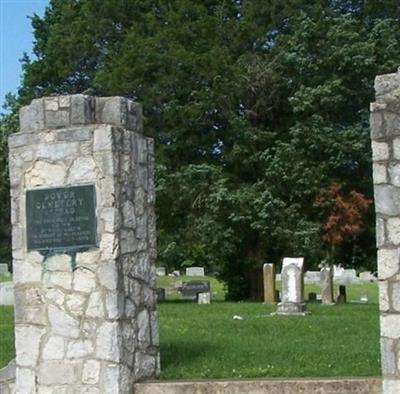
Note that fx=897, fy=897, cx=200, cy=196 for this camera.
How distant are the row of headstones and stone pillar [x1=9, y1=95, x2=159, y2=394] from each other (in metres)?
8.92

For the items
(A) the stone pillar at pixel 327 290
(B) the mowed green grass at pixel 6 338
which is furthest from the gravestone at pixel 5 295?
(A) the stone pillar at pixel 327 290

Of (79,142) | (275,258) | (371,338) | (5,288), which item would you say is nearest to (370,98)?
(275,258)

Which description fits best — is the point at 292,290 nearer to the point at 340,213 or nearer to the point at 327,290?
the point at 327,290

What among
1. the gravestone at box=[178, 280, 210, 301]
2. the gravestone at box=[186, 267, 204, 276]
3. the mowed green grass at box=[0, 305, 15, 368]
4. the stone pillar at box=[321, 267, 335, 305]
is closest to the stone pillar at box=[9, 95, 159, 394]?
the mowed green grass at box=[0, 305, 15, 368]

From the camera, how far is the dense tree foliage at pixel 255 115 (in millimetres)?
24641

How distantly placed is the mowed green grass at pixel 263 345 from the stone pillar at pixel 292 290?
493 mm

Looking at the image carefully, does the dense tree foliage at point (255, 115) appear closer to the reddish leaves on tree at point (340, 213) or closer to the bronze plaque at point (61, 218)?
the reddish leaves on tree at point (340, 213)

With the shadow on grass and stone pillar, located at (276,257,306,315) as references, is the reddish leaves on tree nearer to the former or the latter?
stone pillar, located at (276,257,306,315)

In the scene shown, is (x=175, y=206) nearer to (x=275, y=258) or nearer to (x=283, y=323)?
(x=275, y=258)

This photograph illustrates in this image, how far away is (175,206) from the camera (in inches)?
1027

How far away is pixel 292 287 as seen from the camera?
1902 cm

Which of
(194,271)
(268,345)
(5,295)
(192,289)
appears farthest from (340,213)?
(194,271)

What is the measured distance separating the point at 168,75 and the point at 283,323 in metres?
12.7

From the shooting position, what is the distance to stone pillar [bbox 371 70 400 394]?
805 centimetres
